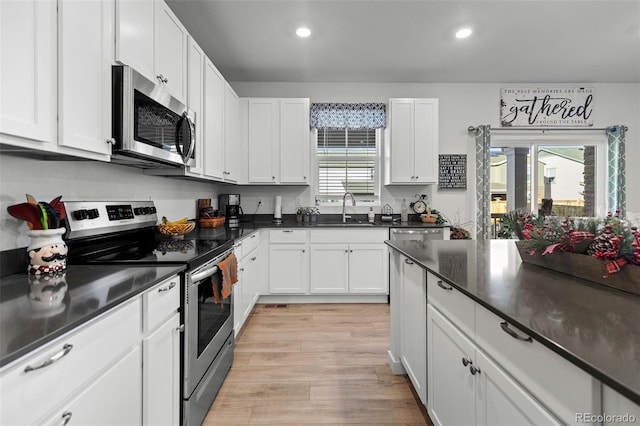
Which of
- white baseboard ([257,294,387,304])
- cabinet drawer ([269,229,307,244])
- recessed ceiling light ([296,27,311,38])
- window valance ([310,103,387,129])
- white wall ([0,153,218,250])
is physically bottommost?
white baseboard ([257,294,387,304])

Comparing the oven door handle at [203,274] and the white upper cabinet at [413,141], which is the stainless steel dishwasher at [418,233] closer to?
the white upper cabinet at [413,141]

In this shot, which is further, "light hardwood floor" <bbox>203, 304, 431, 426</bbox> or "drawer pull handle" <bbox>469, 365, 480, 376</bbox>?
"light hardwood floor" <bbox>203, 304, 431, 426</bbox>

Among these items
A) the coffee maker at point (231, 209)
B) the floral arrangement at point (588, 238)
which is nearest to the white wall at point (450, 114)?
the coffee maker at point (231, 209)

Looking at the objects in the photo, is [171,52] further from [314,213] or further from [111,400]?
[314,213]

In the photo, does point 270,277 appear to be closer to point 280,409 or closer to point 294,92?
point 280,409

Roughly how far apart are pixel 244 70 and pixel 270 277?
8.26 ft

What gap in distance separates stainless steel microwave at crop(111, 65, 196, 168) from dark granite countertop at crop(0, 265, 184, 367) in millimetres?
621

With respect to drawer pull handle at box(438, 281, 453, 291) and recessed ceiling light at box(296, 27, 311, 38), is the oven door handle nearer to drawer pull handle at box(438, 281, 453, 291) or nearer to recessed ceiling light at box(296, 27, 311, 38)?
drawer pull handle at box(438, 281, 453, 291)

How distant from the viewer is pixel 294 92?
161 inches

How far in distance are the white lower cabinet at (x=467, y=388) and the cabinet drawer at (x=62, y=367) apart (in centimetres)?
119

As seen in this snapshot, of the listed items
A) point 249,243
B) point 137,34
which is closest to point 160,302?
point 137,34

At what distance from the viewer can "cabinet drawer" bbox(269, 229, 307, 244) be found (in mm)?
3494

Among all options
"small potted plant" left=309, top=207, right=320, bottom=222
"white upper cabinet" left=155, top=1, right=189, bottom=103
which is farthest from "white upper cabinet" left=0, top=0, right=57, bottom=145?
"small potted plant" left=309, top=207, right=320, bottom=222

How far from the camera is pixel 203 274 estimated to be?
1.59 m
